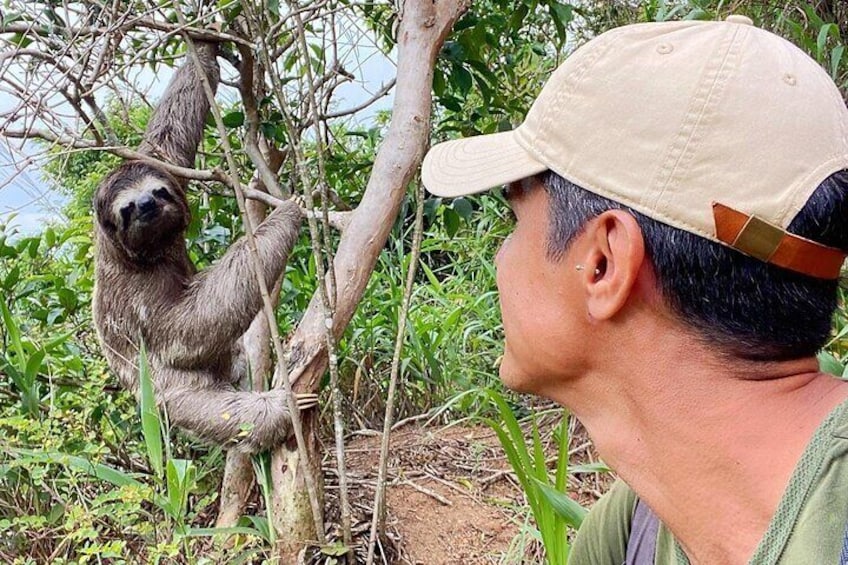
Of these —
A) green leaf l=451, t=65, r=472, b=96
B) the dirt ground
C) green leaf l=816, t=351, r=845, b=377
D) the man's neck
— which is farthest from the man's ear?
green leaf l=451, t=65, r=472, b=96

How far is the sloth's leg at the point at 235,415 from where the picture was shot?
10.2 ft

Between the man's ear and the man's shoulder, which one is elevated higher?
the man's ear

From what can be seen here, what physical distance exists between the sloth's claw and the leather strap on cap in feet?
7.03

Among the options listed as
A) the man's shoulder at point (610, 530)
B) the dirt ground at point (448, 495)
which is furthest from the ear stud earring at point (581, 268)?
the dirt ground at point (448, 495)

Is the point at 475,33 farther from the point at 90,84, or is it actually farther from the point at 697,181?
the point at 697,181

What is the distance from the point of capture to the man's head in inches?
43.4

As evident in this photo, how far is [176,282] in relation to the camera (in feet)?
14.9

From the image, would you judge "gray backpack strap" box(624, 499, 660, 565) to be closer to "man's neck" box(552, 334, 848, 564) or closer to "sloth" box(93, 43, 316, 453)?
"man's neck" box(552, 334, 848, 564)

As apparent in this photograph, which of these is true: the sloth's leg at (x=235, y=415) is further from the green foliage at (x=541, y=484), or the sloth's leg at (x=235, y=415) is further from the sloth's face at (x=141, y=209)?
the green foliage at (x=541, y=484)

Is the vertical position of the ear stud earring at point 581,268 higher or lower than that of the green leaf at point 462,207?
higher

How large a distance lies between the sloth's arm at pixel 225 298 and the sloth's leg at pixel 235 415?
25cm

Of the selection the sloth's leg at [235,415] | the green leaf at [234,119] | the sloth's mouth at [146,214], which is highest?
the green leaf at [234,119]

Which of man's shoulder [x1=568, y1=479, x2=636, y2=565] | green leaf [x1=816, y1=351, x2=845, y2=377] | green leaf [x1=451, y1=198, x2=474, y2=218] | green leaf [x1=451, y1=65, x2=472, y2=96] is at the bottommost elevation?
green leaf [x1=816, y1=351, x2=845, y2=377]

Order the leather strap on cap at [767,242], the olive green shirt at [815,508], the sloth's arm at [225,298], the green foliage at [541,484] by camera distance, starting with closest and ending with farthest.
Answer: the olive green shirt at [815,508] → the leather strap on cap at [767,242] → the green foliage at [541,484] → the sloth's arm at [225,298]
